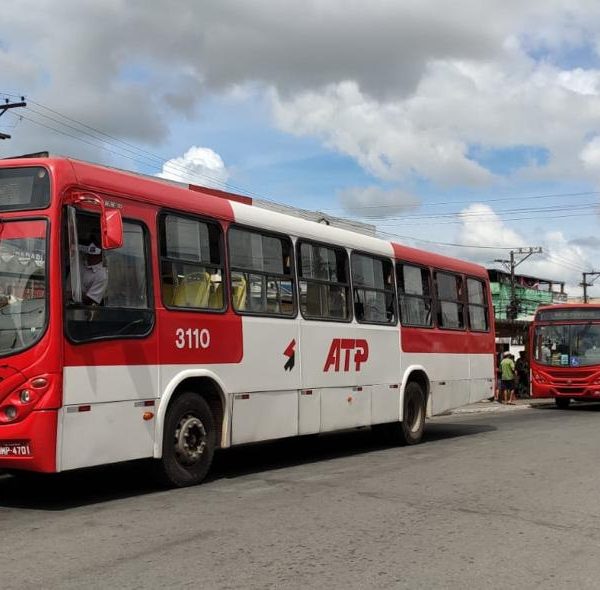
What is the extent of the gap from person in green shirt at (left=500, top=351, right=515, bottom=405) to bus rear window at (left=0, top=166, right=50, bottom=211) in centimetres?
2115

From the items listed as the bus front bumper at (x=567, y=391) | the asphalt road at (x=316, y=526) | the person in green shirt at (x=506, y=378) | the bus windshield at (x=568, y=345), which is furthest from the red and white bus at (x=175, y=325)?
the person in green shirt at (x=506, y=378)

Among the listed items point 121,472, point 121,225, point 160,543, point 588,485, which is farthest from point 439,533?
point 121,472

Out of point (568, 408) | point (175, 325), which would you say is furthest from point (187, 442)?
point (568, 408)

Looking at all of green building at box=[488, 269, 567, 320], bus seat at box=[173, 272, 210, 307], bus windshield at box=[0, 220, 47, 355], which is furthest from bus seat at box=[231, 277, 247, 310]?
green building at box=[488, 269, 567, 320]

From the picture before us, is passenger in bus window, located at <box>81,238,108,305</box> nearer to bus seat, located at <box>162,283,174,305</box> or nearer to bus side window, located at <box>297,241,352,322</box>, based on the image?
bus seat, located at <box>162,283,174,305</box>

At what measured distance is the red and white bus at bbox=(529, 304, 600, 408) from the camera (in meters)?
22.6

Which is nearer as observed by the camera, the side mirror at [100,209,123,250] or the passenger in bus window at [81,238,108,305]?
the side mirror at [100,209,123,250]

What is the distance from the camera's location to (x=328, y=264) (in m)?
10.6

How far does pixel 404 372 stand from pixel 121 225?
6561 mm

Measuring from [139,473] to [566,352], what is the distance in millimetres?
16969

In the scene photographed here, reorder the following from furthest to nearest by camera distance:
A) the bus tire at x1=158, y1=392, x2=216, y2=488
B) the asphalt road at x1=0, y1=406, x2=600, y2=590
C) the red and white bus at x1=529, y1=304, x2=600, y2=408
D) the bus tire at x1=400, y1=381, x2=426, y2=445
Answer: the red and white bus at x1=529, y1=304, x2=600, y2=408
the bus tire at x1=400, y1=381, x2=426, y2=445
the bus tire at x1=158, y1=392, x2=216, y2=488
the asphalt road at x1=0, y1=406, x2=600, y2=590

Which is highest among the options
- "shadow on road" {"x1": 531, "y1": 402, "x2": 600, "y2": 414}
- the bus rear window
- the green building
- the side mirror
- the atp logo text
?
the green building

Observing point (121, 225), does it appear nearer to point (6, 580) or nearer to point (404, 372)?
point (6, 580)

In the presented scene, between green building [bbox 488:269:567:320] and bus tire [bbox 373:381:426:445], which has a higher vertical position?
green building [bbox 488:269:567:320]
